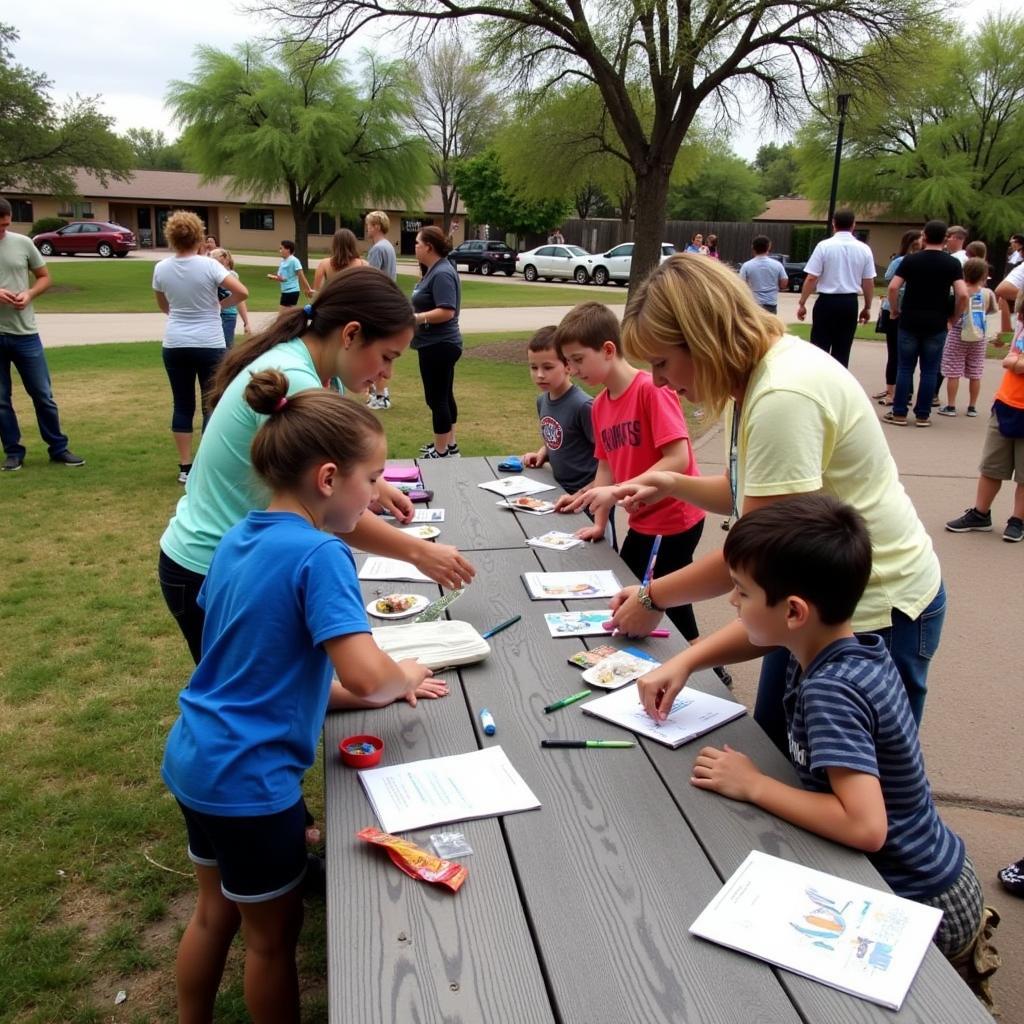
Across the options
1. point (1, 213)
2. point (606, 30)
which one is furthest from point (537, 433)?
point (606, 30)

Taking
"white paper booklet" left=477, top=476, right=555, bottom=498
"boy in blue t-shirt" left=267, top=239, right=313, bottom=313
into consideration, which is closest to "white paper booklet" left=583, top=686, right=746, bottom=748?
"white paper booklet" left=477, top=476, right=555, bottom=498

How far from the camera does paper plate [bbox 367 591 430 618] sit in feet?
9.22

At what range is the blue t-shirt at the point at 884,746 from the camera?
5.81 feet

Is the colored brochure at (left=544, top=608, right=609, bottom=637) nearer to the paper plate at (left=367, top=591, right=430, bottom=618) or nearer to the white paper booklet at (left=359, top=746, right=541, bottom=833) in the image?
the paper plate at (left=367, top=591, right=430, bottom=618)

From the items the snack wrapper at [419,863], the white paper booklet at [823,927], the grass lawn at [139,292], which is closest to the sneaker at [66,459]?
the snack wrapper at [419,863]

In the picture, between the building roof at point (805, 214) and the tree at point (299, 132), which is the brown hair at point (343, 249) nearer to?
the tree at point (299, 132)

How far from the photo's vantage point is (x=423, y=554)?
8.36 ft

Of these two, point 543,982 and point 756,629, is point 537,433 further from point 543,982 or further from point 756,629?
point 543,982

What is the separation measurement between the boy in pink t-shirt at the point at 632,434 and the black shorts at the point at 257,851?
6.10 ft

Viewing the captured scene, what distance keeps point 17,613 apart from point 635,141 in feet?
38.0

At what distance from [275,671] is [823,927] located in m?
1.07

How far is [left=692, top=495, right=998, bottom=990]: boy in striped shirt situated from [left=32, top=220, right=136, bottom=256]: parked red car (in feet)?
140

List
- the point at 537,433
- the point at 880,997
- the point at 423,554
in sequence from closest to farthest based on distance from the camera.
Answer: the point at 880,997, the point at 423,554, the point at 537,433

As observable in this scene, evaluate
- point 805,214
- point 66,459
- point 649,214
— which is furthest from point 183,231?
point 805,214
